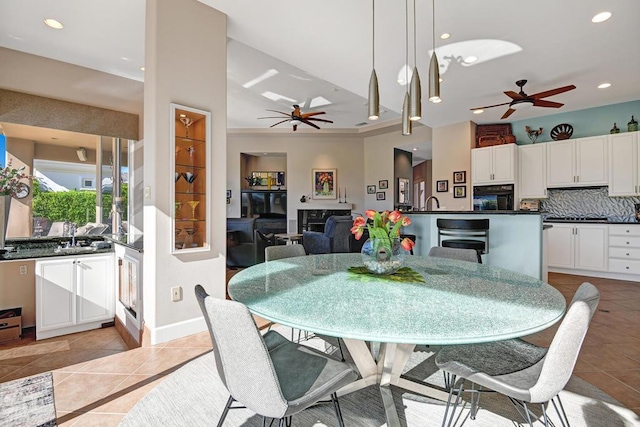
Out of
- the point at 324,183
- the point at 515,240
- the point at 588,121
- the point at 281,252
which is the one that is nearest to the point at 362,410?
the point at 281,252

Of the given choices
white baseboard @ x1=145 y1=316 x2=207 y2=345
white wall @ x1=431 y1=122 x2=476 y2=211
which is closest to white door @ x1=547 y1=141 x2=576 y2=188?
white wall @ x1=431 y1=122 x2=476 y2=211

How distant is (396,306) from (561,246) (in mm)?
5575

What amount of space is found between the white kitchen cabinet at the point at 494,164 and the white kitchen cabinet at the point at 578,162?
610 millimetres

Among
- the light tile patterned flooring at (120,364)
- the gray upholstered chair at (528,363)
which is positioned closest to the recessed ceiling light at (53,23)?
the light tile patterned flooring at (120,364)

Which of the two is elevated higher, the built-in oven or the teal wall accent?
the teal wall accent

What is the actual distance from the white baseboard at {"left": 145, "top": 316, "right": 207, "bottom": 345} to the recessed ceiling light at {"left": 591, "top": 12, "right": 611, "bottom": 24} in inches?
174

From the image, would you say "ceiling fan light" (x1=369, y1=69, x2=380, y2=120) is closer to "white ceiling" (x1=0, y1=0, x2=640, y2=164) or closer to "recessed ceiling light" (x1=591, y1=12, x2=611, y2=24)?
"white ceiling" (x1=0, y1=0, x2=640, y2=164)

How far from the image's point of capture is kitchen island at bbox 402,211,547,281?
3207mm

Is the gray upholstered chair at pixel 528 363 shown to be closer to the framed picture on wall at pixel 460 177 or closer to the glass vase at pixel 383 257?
the glass vase at pixel 383 257

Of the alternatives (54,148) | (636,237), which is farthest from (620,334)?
(54,148)

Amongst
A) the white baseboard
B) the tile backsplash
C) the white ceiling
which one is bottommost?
the white baseboard

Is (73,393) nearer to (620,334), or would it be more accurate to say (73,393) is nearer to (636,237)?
(620,334)

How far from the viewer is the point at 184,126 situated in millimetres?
2588

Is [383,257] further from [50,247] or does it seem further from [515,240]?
[50,247]
